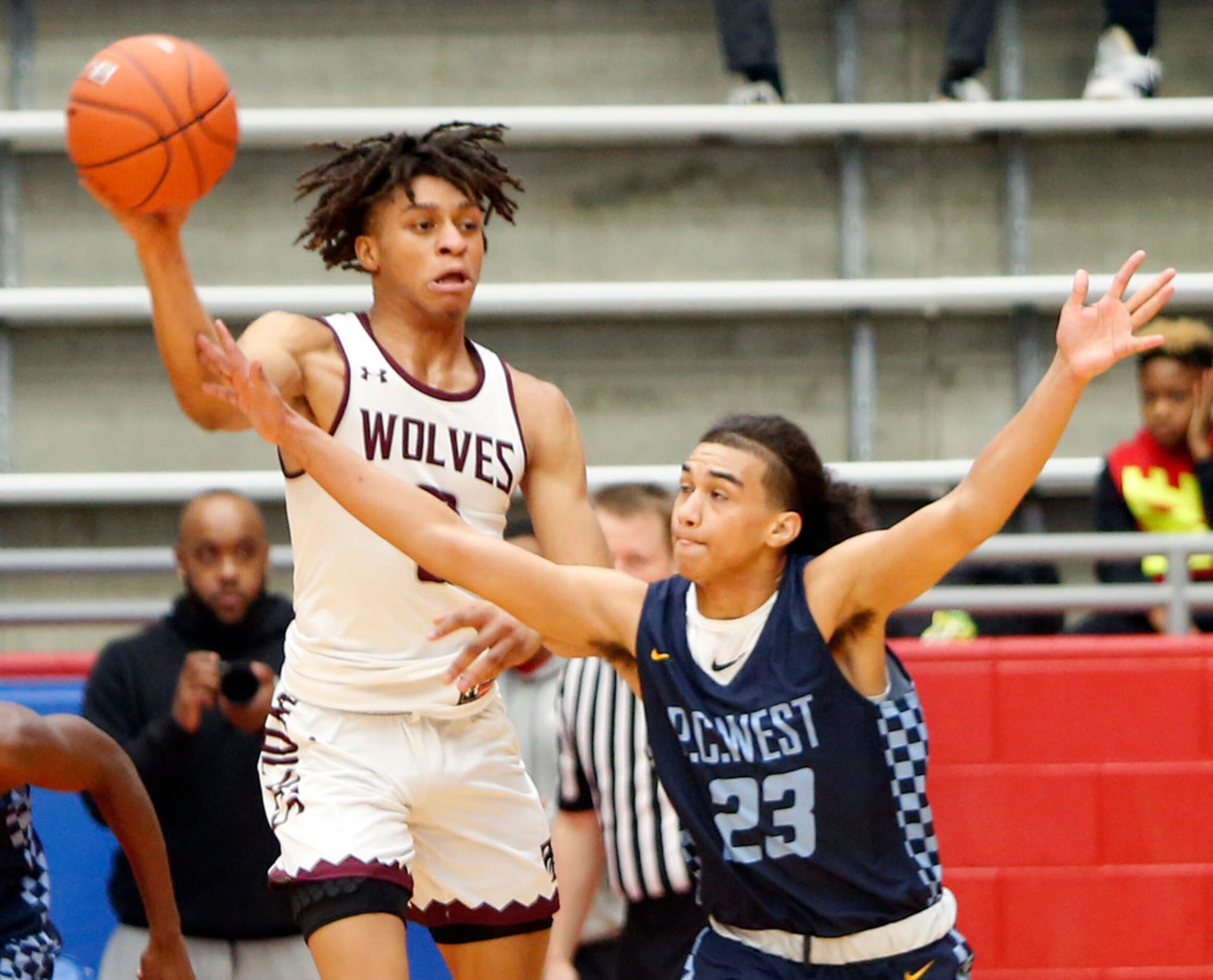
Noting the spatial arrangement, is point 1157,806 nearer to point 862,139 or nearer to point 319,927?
point 319,927

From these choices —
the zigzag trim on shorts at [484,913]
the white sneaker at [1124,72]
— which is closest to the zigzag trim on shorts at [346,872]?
the zigzag trim on shorts at [484,913]

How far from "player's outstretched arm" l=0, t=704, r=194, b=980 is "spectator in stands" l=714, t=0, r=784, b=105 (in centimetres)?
381

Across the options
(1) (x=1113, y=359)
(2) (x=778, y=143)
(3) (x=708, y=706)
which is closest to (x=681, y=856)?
(3) (x=708, y=706)

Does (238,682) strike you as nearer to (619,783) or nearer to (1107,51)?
(619,783)

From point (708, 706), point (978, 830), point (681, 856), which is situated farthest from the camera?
point (978, 830)

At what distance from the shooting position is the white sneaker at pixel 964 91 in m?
6.24

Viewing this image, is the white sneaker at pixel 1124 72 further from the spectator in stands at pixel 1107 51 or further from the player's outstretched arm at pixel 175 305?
the player's outstretched arm at pixel 175 305

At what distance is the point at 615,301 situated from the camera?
6105 millimetres

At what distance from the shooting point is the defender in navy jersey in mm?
2893

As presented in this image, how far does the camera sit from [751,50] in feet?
20.1

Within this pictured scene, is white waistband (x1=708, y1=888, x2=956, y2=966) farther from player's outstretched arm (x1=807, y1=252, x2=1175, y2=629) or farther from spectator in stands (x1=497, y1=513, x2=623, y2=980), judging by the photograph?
spectator in stands (x1=497, y1=513, x2=623, y2=980)

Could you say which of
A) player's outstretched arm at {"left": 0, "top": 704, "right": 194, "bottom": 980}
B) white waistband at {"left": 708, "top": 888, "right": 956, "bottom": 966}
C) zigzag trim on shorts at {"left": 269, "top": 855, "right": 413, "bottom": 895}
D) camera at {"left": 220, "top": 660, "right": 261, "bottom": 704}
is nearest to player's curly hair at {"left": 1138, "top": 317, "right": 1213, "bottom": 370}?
white waistband at {"left": 708, "top": 888, "right": 956, "bottom": 966}

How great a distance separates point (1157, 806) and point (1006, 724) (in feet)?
1.45

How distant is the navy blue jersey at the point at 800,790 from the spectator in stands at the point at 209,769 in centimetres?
140
